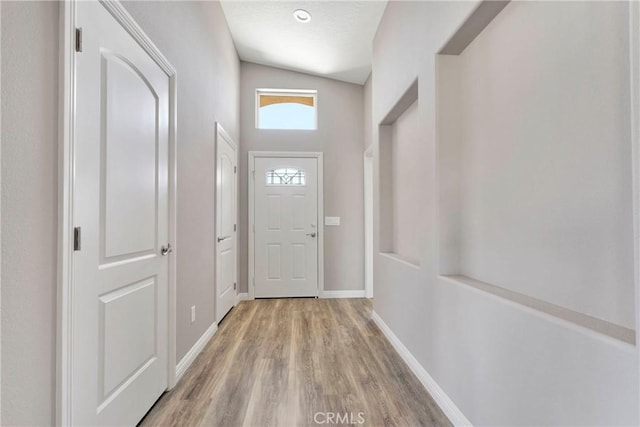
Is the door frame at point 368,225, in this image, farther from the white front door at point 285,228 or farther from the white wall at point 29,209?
the white wall at point 29,209

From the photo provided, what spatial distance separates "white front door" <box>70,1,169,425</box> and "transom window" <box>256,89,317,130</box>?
7.93 ft

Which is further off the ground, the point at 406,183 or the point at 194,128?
the point at 194,128

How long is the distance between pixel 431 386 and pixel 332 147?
10.2 feet

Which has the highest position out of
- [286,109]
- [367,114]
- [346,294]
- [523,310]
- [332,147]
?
[286,109]

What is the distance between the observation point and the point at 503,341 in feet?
3.85

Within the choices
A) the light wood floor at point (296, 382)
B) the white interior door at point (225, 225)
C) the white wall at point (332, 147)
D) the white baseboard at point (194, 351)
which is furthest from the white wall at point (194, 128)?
the white wall at point (332, 147)

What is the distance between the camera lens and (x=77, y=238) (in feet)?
3.60

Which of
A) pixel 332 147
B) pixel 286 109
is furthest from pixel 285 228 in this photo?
pixel 286 109

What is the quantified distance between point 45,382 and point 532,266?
71.4 inches

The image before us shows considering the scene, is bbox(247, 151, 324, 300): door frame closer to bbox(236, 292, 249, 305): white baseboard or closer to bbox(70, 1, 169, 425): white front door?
bbox(236, 292, 249, 305): white baseboard

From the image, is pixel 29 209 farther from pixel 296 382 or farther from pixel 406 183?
pixel 406 183

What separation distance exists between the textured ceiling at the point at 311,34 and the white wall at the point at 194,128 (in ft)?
1.15

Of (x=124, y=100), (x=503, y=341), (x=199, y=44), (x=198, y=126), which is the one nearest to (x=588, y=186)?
(x=503, y=341)

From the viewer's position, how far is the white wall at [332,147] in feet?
13.3
